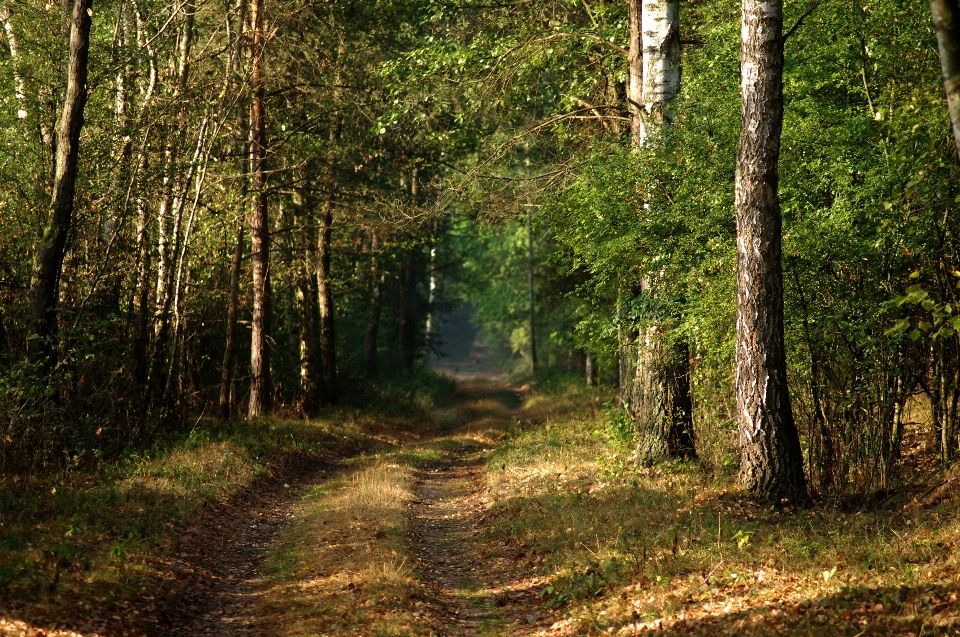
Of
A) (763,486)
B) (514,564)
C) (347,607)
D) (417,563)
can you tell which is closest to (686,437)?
(763,486)

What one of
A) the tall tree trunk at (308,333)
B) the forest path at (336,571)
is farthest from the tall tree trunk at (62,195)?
the tall tree trunk at (308,333)

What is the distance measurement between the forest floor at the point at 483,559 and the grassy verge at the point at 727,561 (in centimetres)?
2

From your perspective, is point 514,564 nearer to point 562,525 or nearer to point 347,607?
point 562,525

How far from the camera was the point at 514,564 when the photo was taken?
30.2 ft

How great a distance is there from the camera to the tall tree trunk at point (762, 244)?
8734mm

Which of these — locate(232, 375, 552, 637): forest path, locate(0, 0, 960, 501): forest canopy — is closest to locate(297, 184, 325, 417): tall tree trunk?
locate(0, 0, 960, 501): forest canopy

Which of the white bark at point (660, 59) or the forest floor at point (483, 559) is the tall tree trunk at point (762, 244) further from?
the white bark at point (660, 59)

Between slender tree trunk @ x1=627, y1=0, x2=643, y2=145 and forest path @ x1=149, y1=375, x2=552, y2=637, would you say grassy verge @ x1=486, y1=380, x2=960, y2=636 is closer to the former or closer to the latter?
forest path @ x1=149, y1=375, x2=552, y2=637

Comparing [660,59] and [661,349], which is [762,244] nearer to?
[661,349]

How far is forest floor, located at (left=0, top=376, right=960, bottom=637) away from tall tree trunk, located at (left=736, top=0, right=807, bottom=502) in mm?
980

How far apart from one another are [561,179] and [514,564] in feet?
26.5

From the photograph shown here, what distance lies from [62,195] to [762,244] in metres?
9.68

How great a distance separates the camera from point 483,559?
31.8ft

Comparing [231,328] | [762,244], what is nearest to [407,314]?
[231,328]
